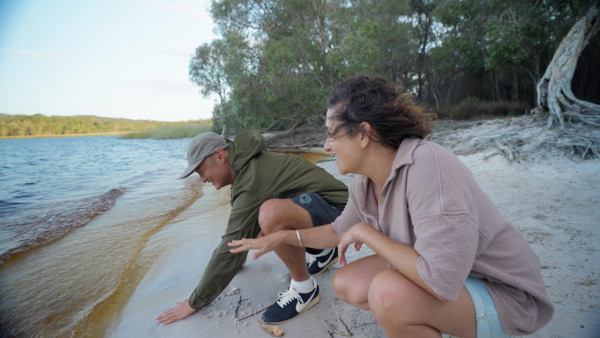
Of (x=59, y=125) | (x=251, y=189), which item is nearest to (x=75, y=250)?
(x=251, y=189)

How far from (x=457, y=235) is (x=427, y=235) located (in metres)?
0.08

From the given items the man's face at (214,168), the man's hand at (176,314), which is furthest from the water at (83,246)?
the man's face at (214,168)

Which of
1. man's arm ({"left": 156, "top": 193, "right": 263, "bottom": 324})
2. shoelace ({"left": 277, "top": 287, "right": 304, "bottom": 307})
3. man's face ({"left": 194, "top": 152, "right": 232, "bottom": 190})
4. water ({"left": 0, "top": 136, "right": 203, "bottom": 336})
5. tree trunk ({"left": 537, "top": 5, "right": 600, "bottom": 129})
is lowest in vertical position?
water ({"left": 0, "top": 136, "right": 203, "bottom": 336})

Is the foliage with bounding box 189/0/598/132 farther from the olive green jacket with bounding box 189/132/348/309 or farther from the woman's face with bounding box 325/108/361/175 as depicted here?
the woman's face with bounding box 325/108/361/175

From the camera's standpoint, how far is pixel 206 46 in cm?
2241

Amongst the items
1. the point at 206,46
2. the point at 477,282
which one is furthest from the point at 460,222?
the point at 206,46

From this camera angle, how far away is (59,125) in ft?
138

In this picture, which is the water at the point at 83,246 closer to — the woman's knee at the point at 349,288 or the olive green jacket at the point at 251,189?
the olive green jacket at the point at 251,189

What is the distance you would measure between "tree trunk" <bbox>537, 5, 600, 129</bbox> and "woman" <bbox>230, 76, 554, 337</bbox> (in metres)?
6.22

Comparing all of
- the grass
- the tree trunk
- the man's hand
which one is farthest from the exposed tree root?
the grass

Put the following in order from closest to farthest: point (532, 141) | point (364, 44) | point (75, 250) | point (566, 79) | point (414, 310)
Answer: point (414, 310)
point (75, 250)
point (532, 141)
point (566, 79)
point (364, 44)

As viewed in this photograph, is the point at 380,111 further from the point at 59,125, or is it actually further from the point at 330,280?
the point at 59,125

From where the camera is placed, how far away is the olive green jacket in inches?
68.7

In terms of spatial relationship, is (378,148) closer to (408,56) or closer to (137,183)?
(137,183)
